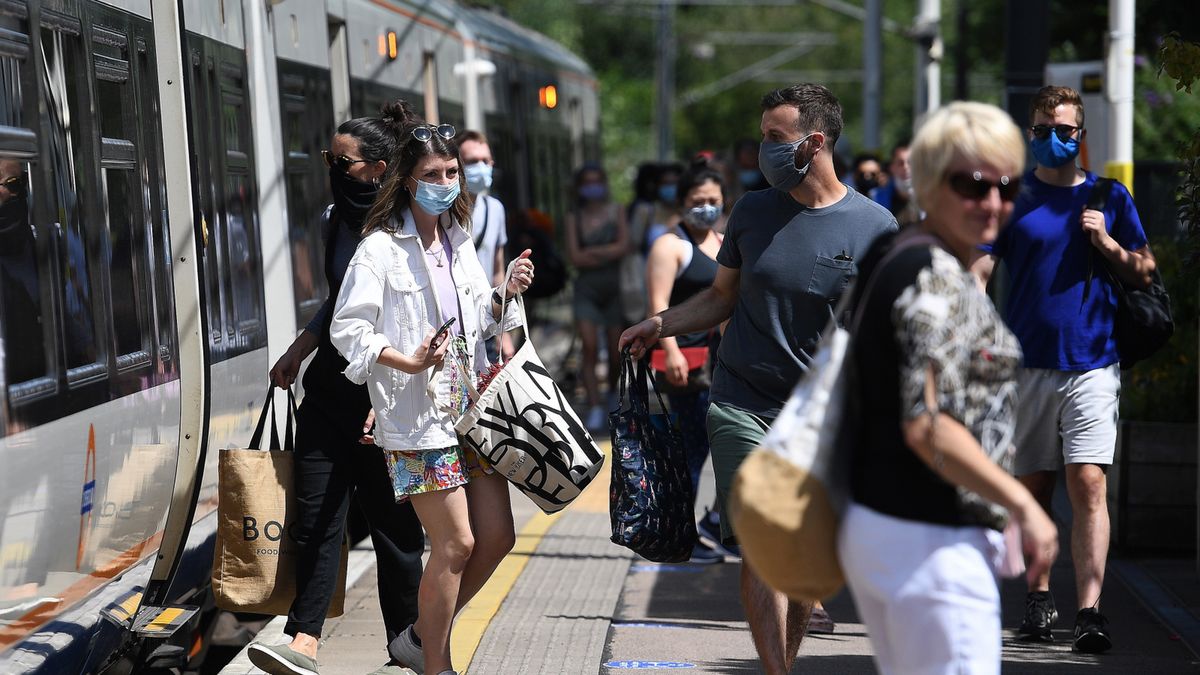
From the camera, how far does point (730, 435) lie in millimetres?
4930

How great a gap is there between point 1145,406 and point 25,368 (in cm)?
533

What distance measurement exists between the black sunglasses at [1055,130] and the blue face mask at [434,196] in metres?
2.08

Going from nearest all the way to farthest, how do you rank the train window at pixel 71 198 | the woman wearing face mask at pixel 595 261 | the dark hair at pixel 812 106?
the train window at pixel 71 198 < the dark hair at pixel 812 106 < the woman wearing face mask at pixel 595 261

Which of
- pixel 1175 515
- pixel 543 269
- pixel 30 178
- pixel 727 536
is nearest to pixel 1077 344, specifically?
pixel 727 536

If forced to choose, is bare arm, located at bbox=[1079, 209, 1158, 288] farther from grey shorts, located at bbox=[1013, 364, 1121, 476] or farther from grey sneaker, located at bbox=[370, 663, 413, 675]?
grey sneaker, located at bbox=[370, 663, 413, 675]

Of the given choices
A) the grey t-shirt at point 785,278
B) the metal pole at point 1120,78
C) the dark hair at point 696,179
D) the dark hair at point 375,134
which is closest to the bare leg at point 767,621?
the grey t-shirt at point 785,278

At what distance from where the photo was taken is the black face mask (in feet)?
17.9

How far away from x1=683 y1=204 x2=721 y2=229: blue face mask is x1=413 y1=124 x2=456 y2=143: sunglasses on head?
2.33 m

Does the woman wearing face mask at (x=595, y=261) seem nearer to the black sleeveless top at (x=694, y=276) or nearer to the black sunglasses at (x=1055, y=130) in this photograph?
the black sleeveless top at (x=694, y=276)

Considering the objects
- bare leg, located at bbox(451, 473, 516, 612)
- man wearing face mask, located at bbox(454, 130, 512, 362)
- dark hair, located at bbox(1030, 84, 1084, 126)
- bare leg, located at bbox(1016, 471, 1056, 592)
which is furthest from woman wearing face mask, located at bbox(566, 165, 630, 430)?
bare leg, located at bbox(451, 473, 516, 612)

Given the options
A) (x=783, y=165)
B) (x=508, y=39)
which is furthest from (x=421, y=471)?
(x=508, y=39)

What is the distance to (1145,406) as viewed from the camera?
778 cm

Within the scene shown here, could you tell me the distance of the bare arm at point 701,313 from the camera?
5070 millimetres

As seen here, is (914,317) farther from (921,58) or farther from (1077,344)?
(921,58)
